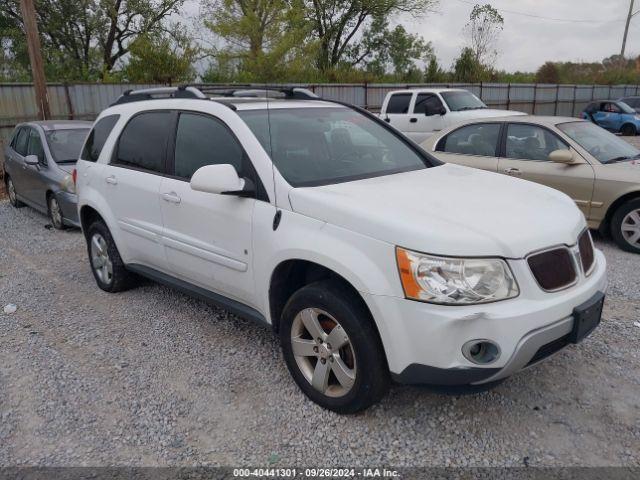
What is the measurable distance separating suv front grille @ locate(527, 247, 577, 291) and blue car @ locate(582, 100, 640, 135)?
20.5 m

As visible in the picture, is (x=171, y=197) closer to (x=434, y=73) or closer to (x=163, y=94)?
(x=163, y=94)

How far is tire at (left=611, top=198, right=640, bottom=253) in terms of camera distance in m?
5.92

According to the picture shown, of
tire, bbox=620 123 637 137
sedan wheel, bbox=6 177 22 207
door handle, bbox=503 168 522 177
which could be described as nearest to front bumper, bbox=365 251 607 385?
door handle, bbox=503 168 522 177

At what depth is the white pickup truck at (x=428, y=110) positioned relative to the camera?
12.3 metres

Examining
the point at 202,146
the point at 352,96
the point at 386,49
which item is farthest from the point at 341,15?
the point at 202,146

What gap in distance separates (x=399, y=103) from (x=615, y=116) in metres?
12.6

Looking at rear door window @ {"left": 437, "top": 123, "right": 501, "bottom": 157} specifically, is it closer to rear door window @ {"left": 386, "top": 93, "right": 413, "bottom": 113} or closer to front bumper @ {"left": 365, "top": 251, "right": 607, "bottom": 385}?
front bumper @ {"left": 365, "top": 251, "right": 607, "bottom": 385}

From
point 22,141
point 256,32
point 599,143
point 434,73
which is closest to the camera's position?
point 599,143

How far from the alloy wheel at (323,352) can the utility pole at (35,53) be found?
10.6 m

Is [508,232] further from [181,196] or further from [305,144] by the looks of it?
[181,196]

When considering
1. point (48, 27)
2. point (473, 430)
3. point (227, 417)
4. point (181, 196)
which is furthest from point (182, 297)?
point (48, 27)

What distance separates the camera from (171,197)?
12.7 ft

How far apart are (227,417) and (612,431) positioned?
2087 mm

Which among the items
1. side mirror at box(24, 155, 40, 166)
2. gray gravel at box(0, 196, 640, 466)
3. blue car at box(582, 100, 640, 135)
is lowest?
blue car at box(582, 100, 640, 135)
